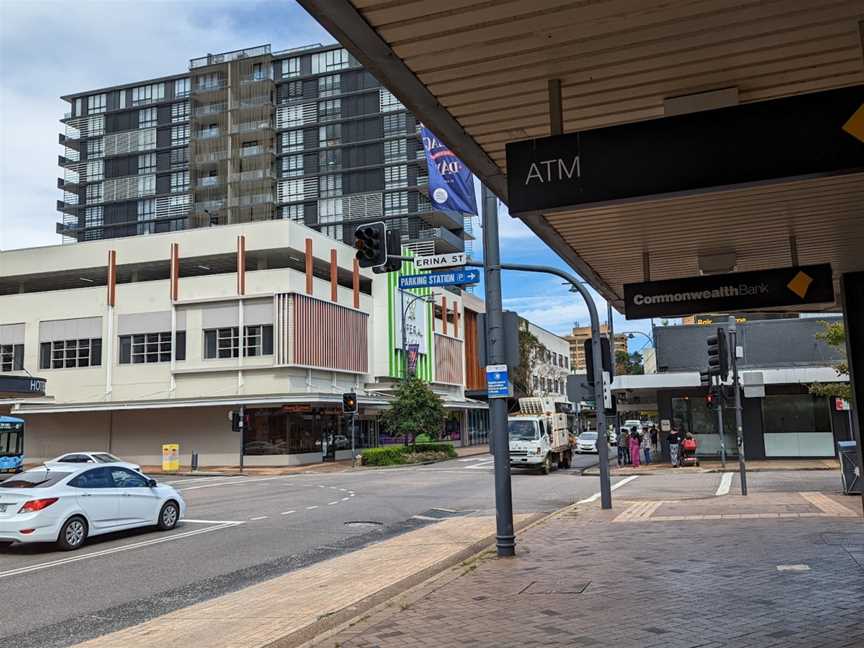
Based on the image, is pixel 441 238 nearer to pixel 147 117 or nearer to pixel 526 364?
pixel 526 364

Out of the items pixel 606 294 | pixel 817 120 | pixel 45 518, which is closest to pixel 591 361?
pixel 606 294

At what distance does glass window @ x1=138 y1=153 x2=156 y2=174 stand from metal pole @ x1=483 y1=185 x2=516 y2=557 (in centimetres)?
8375

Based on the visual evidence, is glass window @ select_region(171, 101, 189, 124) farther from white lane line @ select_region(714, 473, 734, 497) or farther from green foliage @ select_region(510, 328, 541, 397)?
white lane line @ select_region(714, 473, 734, 497)

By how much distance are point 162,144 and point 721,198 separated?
87.5 meters

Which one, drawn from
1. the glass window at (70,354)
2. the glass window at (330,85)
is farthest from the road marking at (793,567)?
the glass window at (330,85)

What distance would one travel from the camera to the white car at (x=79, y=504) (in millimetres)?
12891

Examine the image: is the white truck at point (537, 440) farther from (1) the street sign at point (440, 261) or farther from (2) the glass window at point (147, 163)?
(2) the glass window at point (147, 163)

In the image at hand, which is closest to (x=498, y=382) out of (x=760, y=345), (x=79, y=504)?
(x=79, y=504)

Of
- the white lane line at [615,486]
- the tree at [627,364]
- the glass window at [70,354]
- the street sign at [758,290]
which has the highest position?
the tree at [627,364]

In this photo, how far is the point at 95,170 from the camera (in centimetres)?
9019

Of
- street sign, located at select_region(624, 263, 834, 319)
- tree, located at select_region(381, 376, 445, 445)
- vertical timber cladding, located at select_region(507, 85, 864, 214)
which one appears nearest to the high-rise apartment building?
tree, located at select_region(381, 376, 445, 445)

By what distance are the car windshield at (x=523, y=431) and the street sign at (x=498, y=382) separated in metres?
19.5

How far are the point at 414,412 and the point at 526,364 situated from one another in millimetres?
30126

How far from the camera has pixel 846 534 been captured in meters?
11.4
